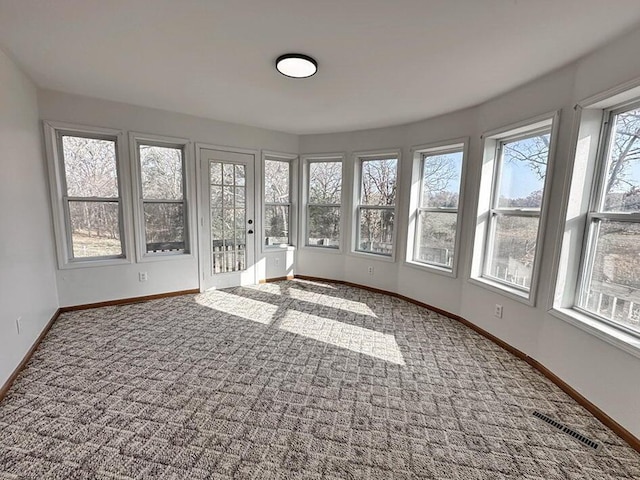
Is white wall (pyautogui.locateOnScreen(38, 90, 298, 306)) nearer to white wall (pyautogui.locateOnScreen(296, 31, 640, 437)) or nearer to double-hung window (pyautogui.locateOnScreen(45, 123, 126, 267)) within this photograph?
double-hung window (pyautogui.locateOnScreen(45, 123, 126, 267))

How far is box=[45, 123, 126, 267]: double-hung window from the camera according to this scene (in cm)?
325

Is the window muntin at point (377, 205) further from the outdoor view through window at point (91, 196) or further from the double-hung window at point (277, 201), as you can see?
the outdoor view through window at point (91, 196)

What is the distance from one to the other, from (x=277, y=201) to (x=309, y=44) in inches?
119

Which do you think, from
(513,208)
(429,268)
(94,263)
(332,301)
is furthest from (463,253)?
(94,263)

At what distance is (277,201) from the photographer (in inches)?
193

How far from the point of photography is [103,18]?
1.80 meters

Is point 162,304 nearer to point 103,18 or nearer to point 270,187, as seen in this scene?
point 270,187

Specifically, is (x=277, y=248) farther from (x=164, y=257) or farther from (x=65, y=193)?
(x=65, y=193)

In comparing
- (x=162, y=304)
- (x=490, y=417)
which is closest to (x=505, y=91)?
(x=490, y=417)

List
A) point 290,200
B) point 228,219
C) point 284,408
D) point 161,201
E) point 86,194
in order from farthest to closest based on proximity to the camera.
→ 1. point 290,200
2. point 228,219
3. point 161,201
4. point 86,194
5. point 284,408

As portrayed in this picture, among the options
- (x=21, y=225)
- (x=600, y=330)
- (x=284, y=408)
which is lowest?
(x=284, y=408)

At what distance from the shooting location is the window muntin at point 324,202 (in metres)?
4.75

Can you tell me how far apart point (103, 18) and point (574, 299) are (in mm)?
3826

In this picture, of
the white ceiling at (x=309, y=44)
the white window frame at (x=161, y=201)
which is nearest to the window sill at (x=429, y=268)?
the white ceiling at (x=309, y=44)
